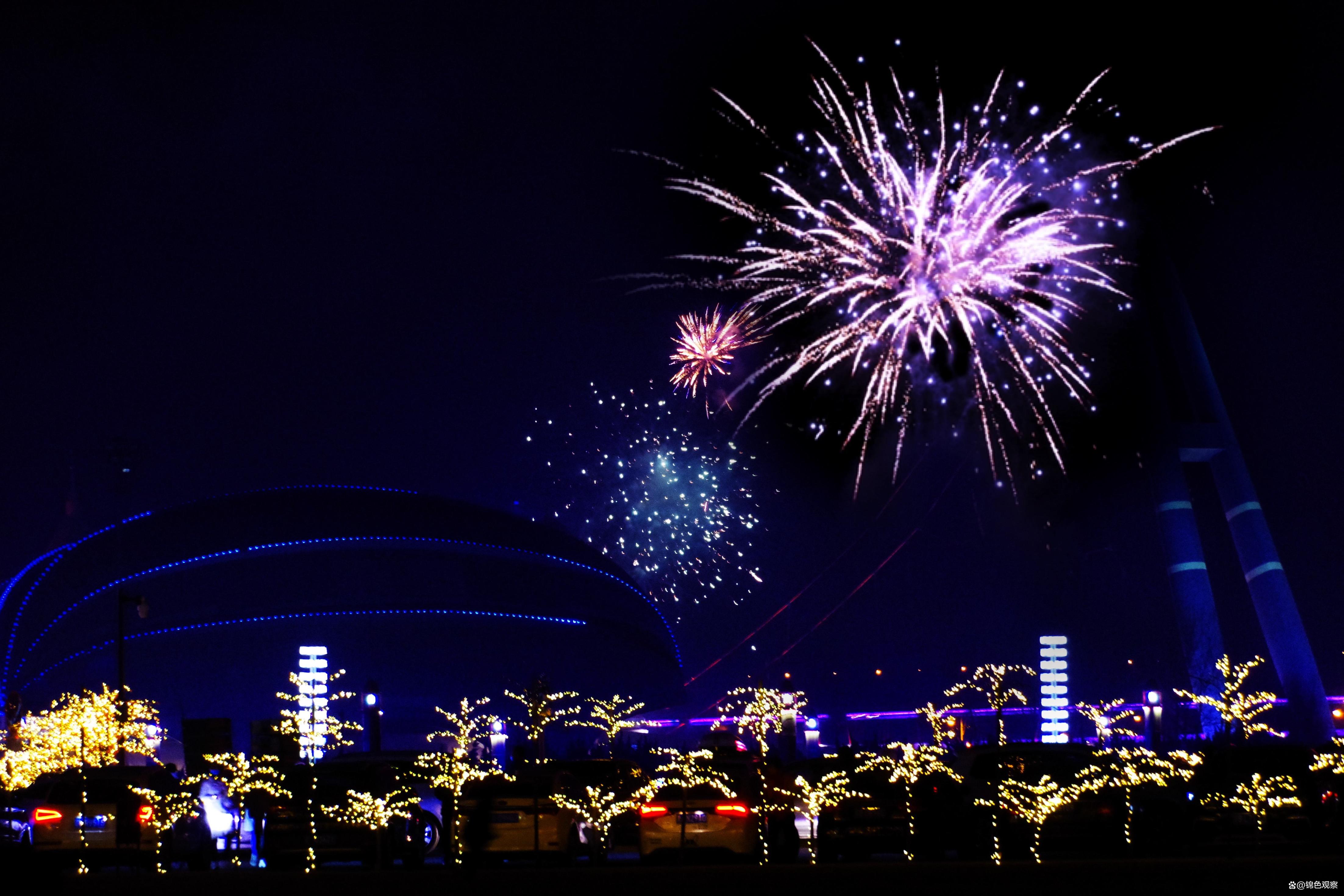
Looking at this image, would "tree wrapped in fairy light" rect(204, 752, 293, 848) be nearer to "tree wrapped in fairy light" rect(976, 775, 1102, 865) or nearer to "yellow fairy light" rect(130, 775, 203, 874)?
"yellow fairy light" rect(130, 775, 203, 874)

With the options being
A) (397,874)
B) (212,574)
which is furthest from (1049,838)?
(212,574)

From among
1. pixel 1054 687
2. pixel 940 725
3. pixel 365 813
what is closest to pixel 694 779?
pixel 365 813

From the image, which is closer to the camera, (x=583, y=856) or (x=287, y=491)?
(x=583, y=856)

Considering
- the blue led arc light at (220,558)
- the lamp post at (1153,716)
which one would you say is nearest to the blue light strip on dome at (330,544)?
the blue led arc light at (220,558)

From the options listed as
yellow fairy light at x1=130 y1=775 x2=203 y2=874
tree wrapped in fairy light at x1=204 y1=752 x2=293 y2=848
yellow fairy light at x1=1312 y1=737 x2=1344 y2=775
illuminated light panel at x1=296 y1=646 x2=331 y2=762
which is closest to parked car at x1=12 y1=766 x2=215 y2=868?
yellow fairy light at x1=130 y1=775 x2=203 y2=874

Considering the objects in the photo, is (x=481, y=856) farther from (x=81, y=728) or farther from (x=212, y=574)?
(x=212, y=574)

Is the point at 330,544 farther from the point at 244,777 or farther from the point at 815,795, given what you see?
the point at 815,795
